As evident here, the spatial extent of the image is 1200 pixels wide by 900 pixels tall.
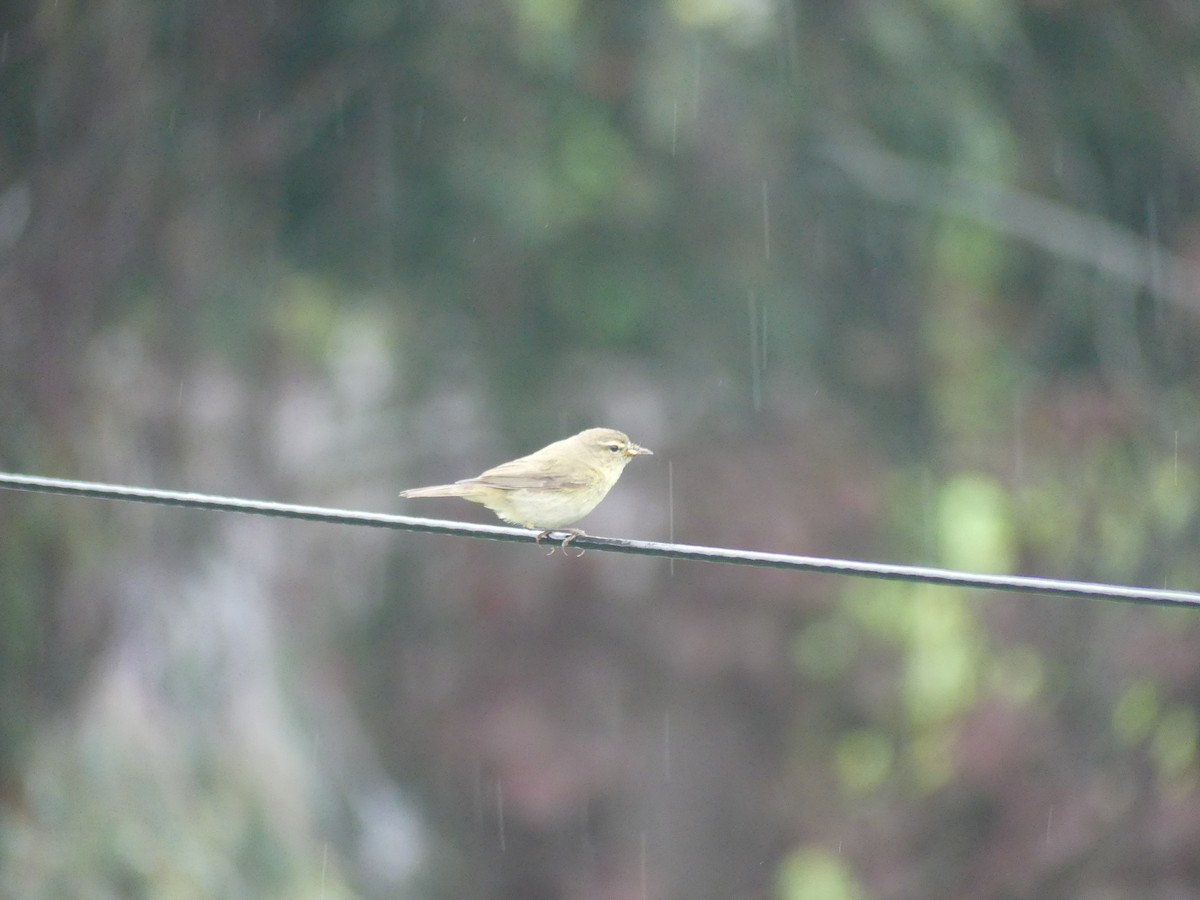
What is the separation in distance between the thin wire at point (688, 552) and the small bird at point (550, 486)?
1.16 metres

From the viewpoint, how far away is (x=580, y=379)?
858 cm

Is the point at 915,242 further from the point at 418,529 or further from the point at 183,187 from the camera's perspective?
the point at 418,529

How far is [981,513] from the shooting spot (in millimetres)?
8367

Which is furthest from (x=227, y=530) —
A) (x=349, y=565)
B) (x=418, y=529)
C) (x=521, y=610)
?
(x=418, y=529)

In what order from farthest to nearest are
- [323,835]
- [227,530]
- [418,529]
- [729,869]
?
[729,869]
[227,530]
[323,835]
[418,529]

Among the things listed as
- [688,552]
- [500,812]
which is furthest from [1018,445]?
[688,552]

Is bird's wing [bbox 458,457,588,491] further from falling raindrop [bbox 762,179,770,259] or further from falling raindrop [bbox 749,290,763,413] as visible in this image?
falling raindrop [bbox 762,179,770,259]

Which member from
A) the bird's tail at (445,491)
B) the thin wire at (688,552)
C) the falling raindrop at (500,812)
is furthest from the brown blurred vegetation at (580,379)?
the thin wire at (688,552)

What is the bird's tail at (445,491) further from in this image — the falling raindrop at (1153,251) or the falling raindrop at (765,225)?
the falling raindrop at (1153,251)

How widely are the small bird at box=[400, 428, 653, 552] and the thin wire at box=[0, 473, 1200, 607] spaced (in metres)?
1.16

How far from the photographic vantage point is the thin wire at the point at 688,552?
2.67 m

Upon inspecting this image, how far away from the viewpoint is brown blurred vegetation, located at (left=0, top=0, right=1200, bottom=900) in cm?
803

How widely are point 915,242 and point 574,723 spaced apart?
3.39 m

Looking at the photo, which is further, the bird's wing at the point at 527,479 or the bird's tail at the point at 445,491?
the bird's wing at the point at 527,479
